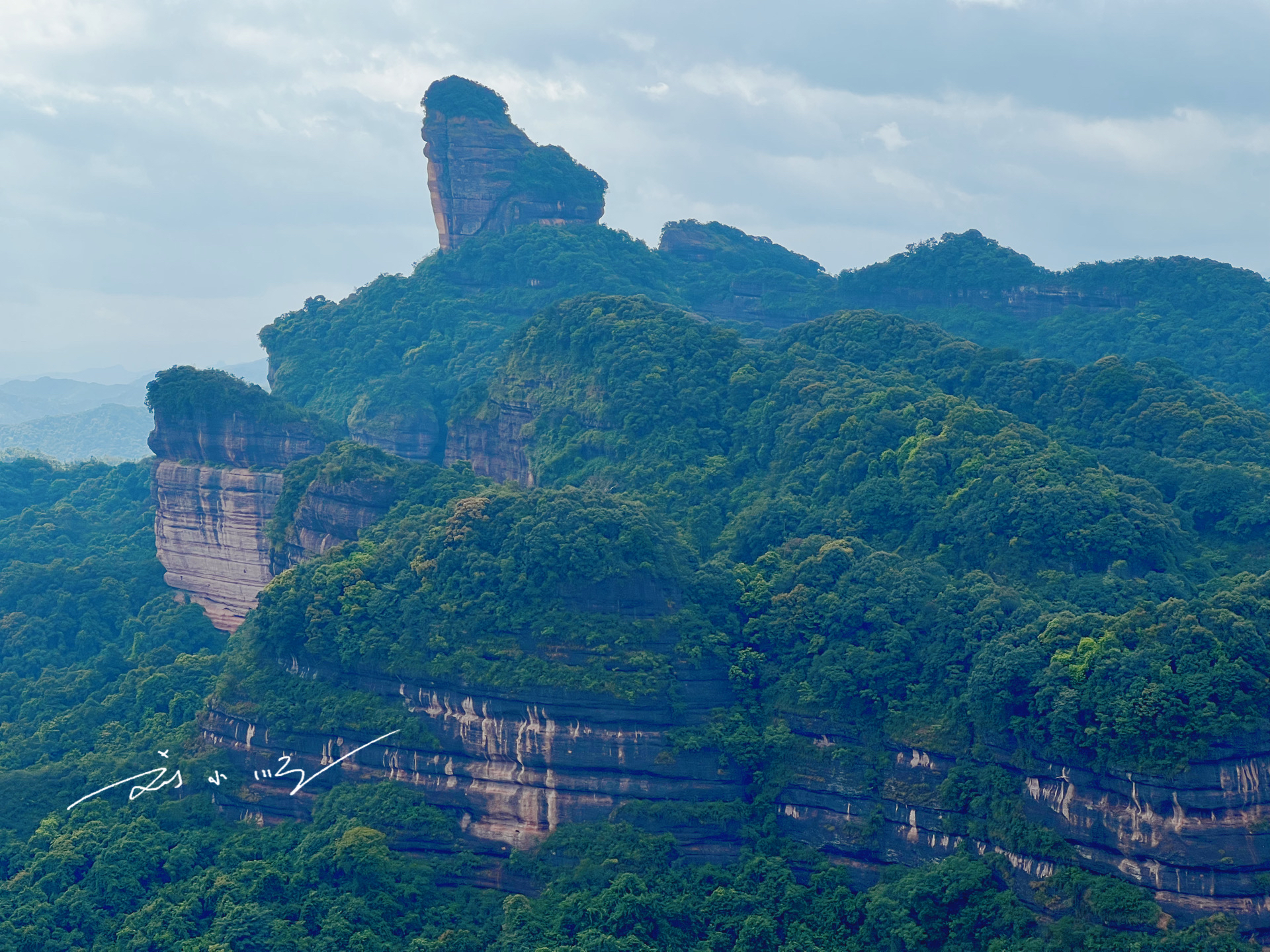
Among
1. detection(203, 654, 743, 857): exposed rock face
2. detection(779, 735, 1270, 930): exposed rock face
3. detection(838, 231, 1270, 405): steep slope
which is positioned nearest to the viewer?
detection(779, 735, 1270, 930): exposed rock face

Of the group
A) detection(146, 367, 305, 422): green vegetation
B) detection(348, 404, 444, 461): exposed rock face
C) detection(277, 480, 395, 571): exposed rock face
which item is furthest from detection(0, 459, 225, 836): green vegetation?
detection(348, 404, 444, 461): exposed rock face

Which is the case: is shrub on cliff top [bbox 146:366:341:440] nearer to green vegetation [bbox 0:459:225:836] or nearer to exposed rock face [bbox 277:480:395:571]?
green vegetation [bbox 0:459:225:836]

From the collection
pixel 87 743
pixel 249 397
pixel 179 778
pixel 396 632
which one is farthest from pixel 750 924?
pixel 249 397

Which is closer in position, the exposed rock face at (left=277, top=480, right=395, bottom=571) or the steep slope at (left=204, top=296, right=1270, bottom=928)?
the steep slope at (left=204, top=296, right=1270, bottom=928)

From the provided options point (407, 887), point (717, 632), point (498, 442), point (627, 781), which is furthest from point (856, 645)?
point (498, 442)

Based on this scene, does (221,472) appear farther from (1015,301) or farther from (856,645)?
(1015,301)
